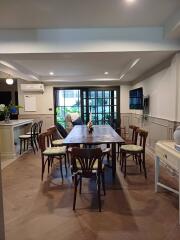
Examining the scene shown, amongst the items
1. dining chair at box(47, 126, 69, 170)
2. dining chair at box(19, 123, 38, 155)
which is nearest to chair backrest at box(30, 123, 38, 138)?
dining chair at box(19, 123, 38, 155)

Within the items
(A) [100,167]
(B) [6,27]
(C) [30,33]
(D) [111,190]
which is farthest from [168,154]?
(B) [6,27]

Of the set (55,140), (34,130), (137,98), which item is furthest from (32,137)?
(137,98)

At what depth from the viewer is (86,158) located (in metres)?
2.66

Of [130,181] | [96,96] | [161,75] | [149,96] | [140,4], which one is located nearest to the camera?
[140,4]

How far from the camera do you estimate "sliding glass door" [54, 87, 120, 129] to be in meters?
8.33

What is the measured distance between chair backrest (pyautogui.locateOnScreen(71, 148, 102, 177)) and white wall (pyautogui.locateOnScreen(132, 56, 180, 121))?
1.92m

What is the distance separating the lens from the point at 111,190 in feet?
10.7

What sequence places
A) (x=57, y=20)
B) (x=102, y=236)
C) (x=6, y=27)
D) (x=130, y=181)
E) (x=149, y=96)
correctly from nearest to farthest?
(x=102, y=236) < (x=57, y=20) < (x=6, y=27) < (x=130, y=181) < (x=149, y=96)

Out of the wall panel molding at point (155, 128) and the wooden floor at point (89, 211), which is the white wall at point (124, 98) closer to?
the wall panel molding at point (155, 128)

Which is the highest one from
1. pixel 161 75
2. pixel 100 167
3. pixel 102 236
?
pixel 161 75

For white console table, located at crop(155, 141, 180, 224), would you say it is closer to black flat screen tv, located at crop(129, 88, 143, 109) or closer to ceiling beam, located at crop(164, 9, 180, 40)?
ceiling beam, located at crop(164, 9, 180, 40)

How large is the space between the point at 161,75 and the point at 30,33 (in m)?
2.96

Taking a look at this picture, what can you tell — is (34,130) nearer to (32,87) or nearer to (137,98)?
(32,87)

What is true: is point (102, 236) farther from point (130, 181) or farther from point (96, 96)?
point (96, 96)
